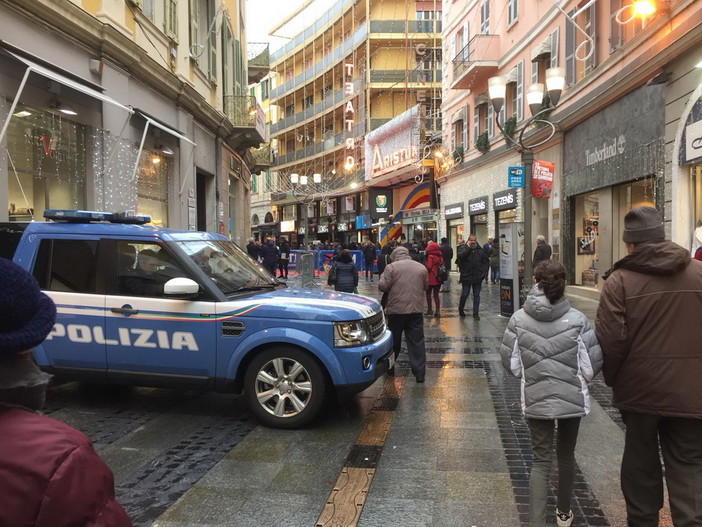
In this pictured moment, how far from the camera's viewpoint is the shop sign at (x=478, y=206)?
24375 mm

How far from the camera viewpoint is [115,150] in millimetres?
11062

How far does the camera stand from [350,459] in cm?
447

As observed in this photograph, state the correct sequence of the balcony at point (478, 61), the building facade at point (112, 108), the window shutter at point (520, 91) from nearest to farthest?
the building facade at point (112, 108) → the window shutter at point (520, 91) → the balcony at point (478, 61)

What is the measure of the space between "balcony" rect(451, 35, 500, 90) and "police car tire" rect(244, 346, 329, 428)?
20.4 meters

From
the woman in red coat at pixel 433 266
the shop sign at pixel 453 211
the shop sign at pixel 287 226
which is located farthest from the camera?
the shop sign at pixel 287 226

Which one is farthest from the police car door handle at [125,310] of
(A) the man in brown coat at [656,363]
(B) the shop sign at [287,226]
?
(B) the shop sign at [287,226]

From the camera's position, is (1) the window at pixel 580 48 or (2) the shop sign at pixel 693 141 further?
(1) the window at pixel 580 48

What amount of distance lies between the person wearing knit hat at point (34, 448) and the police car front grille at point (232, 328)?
154 inches

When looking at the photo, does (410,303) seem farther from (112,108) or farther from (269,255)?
(269,255)

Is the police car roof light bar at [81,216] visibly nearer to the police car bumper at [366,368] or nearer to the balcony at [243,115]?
the police car bumper at [366,368]

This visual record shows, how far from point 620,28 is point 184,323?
1351 centimetres

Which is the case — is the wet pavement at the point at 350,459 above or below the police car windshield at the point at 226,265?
below

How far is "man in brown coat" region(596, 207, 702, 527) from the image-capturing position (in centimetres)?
285

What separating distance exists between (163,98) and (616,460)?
12.9 meters
